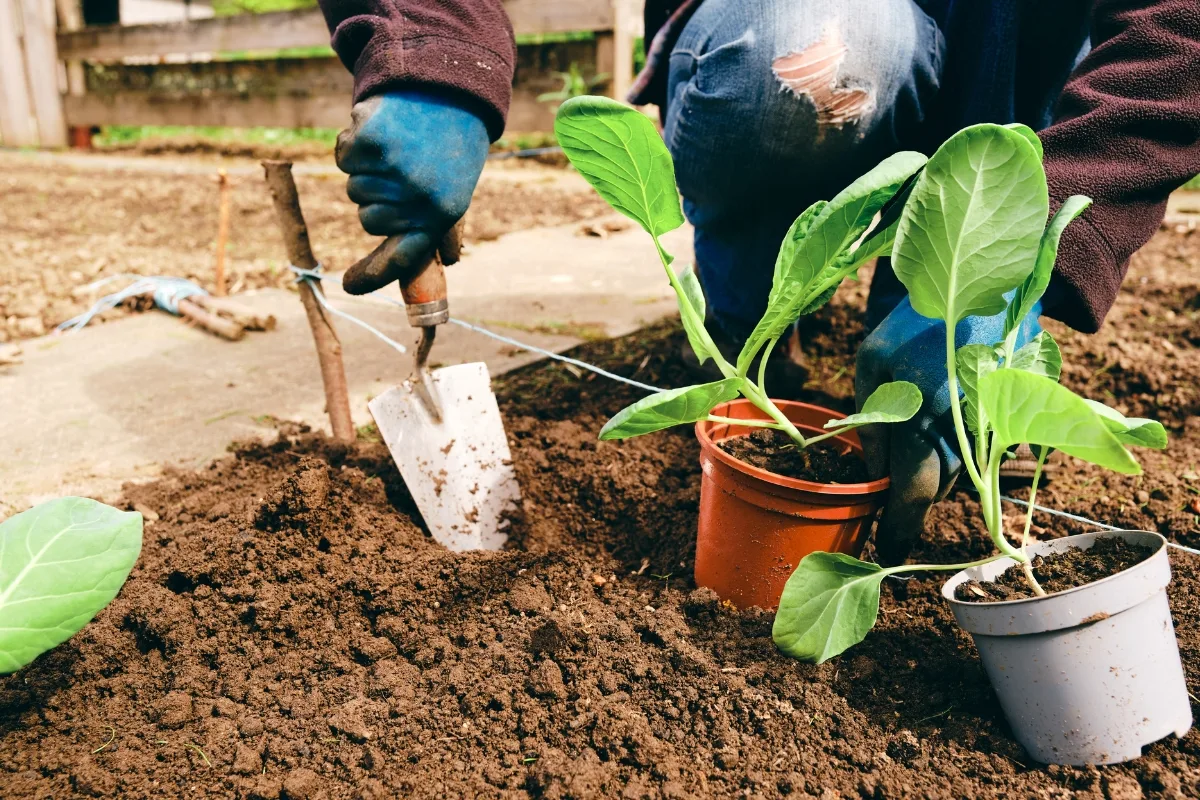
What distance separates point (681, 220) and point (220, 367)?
5.12ft

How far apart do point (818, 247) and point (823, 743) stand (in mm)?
597

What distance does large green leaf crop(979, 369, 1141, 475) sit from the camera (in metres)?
0.80

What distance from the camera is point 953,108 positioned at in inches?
68.0

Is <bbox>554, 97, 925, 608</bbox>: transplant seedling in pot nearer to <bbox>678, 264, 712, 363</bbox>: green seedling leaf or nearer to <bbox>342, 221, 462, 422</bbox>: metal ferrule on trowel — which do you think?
<bbox>678, 264, 712, 363</bbox>: green seedling leaf

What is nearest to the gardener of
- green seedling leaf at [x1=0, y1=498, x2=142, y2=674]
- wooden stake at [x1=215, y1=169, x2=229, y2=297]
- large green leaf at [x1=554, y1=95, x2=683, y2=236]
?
large green leaf at [x1=554, y1=95, x2=683, y2=236]

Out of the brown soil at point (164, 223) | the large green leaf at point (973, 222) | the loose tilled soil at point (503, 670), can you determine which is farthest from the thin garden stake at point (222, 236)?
the large green leaf at point (973, 222)

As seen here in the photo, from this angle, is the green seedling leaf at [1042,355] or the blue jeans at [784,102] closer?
the green seedling leaf at [1042,355]

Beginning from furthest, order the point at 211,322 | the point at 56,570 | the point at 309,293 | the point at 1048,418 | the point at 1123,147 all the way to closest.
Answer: the point at 211,322, the point at 309,293, the point at 1123,147, the point at 56,570, the point at 1048,418

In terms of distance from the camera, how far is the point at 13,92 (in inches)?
294

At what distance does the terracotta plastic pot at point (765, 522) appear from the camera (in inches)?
44.1

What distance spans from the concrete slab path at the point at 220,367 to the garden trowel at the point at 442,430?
17.5 inches

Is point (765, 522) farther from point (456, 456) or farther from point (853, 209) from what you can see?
point (456, 456)

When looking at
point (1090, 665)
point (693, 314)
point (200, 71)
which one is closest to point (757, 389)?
point (693, 314)

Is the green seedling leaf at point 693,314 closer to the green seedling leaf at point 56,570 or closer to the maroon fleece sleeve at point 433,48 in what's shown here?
the maroon fleece sleeve at point 433,48
